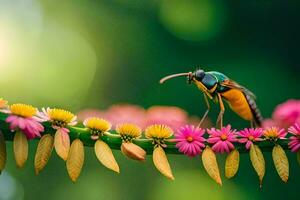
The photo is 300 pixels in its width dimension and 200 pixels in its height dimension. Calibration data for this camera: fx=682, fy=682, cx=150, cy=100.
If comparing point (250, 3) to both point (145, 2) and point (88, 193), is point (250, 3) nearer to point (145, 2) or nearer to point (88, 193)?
point (145, 2)

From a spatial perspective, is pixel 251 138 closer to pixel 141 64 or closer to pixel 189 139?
pixel 189 139

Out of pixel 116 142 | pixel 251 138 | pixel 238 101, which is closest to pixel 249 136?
pixel 251 138

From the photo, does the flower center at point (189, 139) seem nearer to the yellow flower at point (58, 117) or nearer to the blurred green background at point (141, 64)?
the yellow flower at point (58, 117)

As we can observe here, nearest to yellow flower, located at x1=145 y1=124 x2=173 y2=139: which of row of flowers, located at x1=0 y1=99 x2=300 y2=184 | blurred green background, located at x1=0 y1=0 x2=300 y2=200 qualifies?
row of flowers, located at x1=0 y1=99 x2=300 y2=184

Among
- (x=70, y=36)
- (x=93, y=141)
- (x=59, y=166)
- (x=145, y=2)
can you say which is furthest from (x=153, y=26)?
(x=93, y=141)

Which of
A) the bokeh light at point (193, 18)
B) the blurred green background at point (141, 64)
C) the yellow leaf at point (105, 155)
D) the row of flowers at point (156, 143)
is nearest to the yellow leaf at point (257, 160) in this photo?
the row of flowers at point (156, 143)

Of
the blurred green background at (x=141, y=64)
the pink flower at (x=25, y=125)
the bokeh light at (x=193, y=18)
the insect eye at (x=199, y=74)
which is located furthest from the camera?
the bokeh light at (x=193, y=18)
